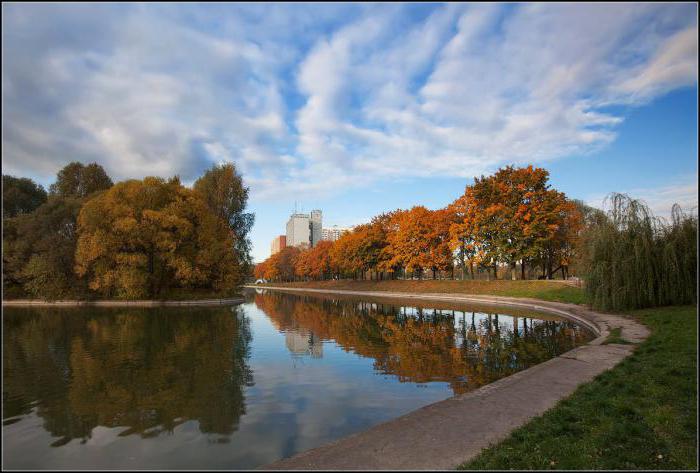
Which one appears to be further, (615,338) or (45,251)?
(45,251)

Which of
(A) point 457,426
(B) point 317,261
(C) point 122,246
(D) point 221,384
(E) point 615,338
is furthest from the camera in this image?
(B) point 317,261

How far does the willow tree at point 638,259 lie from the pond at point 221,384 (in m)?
3.45

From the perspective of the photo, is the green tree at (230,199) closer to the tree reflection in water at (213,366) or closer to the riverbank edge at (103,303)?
the riverbank edge at (103,303)

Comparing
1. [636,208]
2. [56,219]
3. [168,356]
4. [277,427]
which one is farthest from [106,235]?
[636,208]

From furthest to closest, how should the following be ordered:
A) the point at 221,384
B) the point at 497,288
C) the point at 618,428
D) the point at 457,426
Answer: the point at 497,288, the point at 221,384, the point at 457,426, the point at 618,428

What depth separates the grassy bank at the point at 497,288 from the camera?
3667 centimetres

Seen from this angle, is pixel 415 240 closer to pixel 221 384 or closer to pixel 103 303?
pixel 103 303

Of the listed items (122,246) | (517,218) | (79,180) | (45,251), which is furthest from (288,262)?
(517,218)

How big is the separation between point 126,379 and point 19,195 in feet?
186

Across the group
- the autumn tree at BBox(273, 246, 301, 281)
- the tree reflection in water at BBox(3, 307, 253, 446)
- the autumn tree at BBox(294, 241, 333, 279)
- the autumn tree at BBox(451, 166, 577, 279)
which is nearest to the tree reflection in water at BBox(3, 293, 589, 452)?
the tree reflection in water at BBox(3, 307, 253, 446)

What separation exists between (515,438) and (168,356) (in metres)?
13.6

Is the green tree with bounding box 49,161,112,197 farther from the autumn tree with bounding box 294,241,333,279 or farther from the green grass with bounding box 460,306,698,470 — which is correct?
the green grass with bounding box 460,306,698,470

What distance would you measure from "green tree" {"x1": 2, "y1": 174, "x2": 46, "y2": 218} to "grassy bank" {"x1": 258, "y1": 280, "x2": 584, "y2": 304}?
5359 centimetres

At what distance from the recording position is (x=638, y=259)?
22.1 metres
